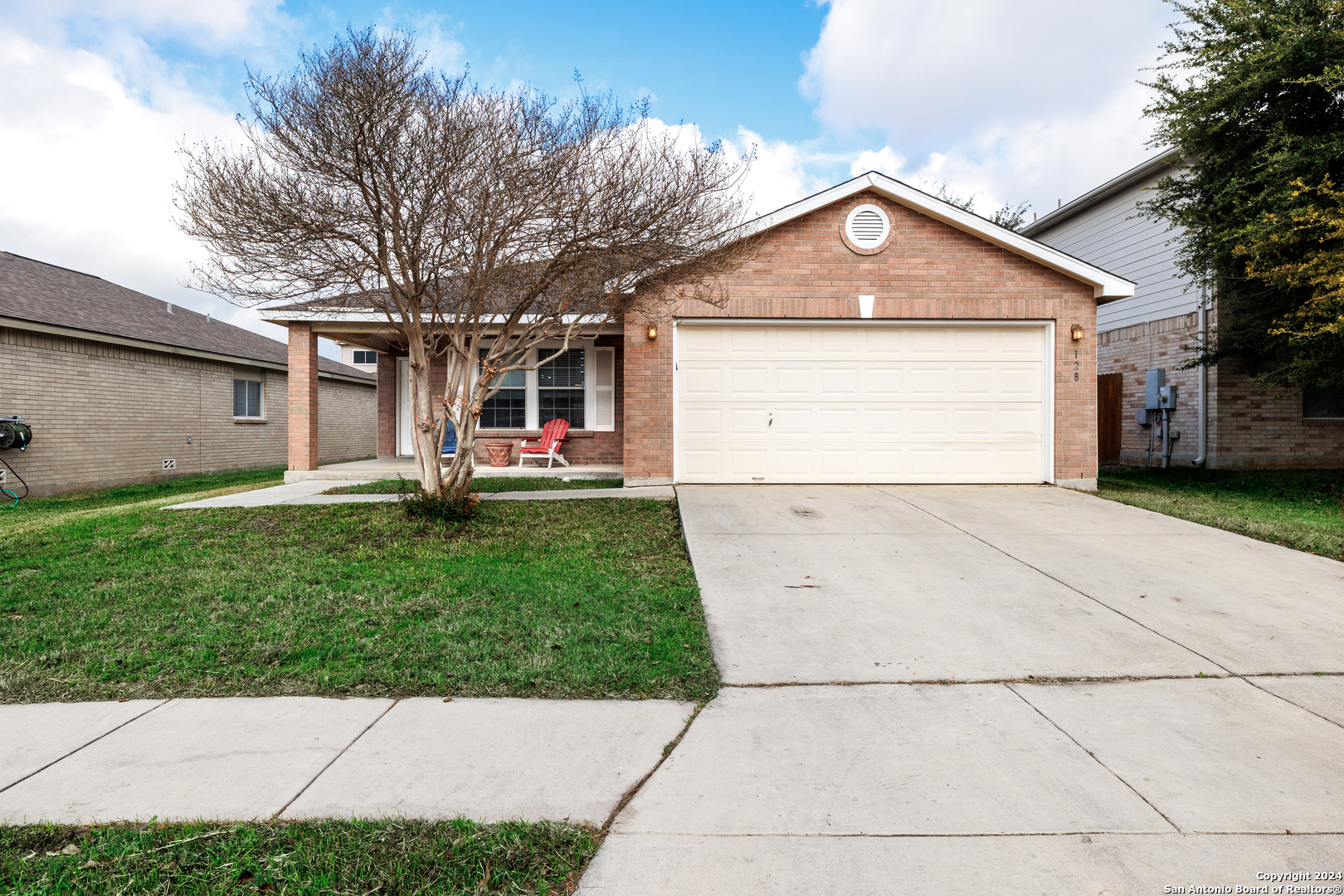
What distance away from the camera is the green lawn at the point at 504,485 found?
10030 millimetres

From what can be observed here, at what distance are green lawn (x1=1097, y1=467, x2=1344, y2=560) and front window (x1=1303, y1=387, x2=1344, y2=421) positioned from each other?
3.87 ft

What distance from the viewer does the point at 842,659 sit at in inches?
159

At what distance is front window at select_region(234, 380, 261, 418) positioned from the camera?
17312 mm

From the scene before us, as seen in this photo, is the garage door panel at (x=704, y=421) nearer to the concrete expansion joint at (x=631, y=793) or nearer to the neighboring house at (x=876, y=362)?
the neighboring house at (x=876, y=362)

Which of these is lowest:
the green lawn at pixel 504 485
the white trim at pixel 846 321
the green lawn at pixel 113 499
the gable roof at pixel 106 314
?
the green lawn at pixel 113 499

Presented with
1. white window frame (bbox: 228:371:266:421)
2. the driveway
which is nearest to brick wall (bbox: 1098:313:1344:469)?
the driveway

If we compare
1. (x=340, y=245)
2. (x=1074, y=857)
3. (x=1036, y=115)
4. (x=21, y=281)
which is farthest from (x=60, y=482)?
(x=1036, y=115)

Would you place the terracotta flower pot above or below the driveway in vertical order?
above

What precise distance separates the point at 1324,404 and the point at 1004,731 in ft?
50.4

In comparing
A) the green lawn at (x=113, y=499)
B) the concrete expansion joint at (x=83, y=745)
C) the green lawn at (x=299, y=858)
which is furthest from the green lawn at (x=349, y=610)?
the green lawn at (x=113, y=499)

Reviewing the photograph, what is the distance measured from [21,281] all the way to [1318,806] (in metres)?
19.1

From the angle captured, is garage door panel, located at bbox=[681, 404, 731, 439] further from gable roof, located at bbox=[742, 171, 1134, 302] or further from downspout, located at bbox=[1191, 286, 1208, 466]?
downspout, located at bbox=[1191, 286, 1208, 466]

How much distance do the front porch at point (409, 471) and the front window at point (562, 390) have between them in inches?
39.2

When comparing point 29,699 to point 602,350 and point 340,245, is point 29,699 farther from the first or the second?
point 602,350
